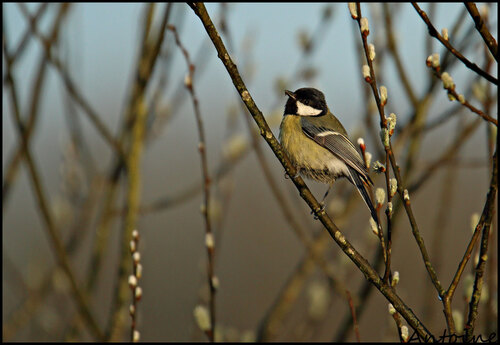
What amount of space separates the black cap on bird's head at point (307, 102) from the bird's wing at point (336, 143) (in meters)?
0.12

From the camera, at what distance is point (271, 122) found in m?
3.17

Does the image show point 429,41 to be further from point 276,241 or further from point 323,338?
point 276,241

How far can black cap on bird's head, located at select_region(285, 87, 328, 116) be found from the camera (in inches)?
112

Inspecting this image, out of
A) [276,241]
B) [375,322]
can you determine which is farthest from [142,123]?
[276,241]

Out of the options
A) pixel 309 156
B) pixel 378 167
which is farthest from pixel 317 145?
pixel 378 167

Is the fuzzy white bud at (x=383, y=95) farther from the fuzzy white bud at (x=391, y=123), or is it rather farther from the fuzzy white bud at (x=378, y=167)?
the fuzzy white bud at (x=378, y=167)

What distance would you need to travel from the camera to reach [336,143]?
8.52 feet

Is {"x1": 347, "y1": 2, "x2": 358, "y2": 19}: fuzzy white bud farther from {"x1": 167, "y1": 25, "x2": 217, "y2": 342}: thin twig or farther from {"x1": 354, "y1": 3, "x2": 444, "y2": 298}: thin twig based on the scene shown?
{"x1": 167, "y1": 25, "x2": 217, "y2": 342}: thin twig

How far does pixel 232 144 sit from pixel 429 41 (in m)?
1.03

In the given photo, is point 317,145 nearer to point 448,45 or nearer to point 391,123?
point 391,123

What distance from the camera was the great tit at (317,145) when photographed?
250 cm

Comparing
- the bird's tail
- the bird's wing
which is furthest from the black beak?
the bird's tail

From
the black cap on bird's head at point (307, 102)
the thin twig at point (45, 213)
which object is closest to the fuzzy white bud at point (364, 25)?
the thin twig at point (45, 213)

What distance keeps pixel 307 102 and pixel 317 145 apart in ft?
1.00
